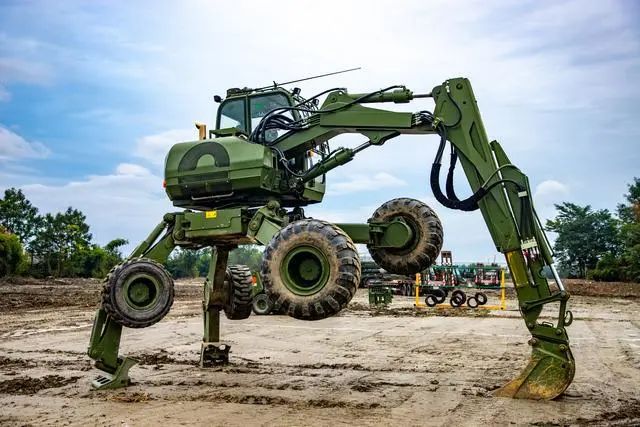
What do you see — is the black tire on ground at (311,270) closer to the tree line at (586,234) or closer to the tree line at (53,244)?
the tree line at (53,244)

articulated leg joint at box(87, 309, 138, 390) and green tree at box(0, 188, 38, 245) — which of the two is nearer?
articulated leg joint at box(87, 309, 138, 390)

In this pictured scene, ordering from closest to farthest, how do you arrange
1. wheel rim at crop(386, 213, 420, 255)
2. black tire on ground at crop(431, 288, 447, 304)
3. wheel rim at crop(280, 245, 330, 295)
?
1. wheel rim at crop(280, 245, 330, 295)
2. wheel rim at crop(386, 213, 420, 255)
3. black tire on ground at crop(431, 288, 447, 304)

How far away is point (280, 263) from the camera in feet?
22.6

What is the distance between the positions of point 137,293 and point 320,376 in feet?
10.7

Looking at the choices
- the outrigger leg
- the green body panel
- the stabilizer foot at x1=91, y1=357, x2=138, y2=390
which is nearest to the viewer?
the green body panel

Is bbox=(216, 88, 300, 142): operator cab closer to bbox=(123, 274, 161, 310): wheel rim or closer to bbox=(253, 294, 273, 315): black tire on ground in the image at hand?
bbox=(123, 274, 161, 310): wheel rim

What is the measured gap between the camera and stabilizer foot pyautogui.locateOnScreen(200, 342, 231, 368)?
11.2 meters

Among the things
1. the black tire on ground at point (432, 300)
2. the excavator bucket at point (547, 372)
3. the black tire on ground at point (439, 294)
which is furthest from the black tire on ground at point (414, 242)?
the black tire on ground at point (439, 294)

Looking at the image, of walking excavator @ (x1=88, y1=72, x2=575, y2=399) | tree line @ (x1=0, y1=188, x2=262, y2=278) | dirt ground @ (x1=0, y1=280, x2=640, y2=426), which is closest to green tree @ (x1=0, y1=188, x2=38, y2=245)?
tree line @ (x1=0, y1=188, x2=262, y2=278)

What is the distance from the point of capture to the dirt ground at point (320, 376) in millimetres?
7625


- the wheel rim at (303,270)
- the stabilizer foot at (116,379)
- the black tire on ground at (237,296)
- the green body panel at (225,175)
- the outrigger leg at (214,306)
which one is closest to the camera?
the wheel rim at (303,270)

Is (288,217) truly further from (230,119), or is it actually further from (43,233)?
(43,233)

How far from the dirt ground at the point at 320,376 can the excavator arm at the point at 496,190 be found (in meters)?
0.54

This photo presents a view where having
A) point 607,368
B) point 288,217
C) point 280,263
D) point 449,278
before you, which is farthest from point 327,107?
point 449,278
